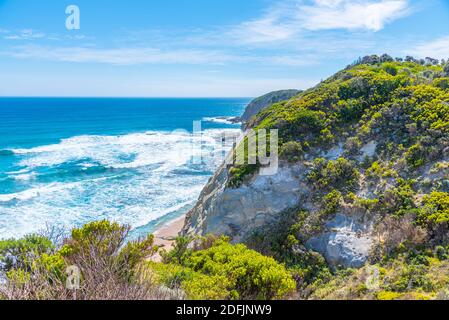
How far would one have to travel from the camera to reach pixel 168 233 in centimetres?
2319

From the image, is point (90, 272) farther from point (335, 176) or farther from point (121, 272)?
point (335, 176)

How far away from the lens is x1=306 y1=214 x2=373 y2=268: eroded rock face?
1274 centimetres

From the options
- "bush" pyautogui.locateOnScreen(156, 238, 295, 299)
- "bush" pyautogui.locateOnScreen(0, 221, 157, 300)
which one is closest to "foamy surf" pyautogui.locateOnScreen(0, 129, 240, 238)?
"bush" pyautogui.locateOnScreen(0, 221, 157, 300)

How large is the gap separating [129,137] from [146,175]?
29205mm

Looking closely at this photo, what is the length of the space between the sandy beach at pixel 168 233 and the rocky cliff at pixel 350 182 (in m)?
2.21

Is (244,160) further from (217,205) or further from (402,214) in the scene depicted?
(402,214)

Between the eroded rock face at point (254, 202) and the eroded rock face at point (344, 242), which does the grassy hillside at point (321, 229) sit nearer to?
the eroded rock face at point (344, 242)

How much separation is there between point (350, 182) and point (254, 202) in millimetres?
4506

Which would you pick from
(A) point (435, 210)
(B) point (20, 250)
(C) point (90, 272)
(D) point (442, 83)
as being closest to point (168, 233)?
(B) point (20, 250)

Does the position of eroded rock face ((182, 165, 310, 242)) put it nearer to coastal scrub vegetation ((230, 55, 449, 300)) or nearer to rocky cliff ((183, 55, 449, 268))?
rocky cliff ((183, 55, 449, 268))

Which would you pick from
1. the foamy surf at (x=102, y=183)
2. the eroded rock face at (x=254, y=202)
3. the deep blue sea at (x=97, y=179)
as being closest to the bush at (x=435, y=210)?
the eroded rock face at (x=254, y=202)

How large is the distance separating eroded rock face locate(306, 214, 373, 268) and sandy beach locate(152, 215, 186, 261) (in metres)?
10.5

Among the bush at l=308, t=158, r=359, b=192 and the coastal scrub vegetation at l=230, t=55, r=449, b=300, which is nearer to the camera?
the coastal scrub vegetation at l=230, t=55, r=449, b=300

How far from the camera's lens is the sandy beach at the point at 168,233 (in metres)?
21.7
